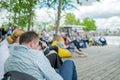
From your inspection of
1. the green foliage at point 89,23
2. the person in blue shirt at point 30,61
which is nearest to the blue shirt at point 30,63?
the person in blue shirt at point 30,61

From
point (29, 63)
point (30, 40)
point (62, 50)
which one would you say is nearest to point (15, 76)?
point (29, 63)

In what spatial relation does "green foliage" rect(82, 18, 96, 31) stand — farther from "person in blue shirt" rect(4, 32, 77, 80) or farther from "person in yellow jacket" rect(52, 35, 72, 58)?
"person in blue shirt" rect(4, 32, 77, 80)

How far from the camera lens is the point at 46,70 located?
127 inches

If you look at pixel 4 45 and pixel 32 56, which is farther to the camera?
pixel 4 45

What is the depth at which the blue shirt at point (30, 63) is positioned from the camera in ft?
10.4

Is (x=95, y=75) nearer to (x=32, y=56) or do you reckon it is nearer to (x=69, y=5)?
(x=32, y=56)

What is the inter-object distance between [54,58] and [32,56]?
169 centimetres

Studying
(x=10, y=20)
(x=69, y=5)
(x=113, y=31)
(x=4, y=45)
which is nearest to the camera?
(x=4, y=45)

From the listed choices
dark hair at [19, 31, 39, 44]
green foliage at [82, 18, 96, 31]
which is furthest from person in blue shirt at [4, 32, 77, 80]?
green foliage at [82, 18, 96, 31]

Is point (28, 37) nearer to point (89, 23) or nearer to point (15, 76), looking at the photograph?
point (15, 76)

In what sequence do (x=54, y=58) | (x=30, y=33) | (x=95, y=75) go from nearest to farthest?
(x=30, y=33) → (x=54, y=58) → (x=95, y=75)

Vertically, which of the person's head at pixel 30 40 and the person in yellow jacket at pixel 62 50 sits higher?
the person's head at pixel 30 40

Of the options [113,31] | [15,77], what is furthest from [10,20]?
[113,31]

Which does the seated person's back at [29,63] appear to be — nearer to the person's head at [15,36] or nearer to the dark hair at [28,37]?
the dark hair at [28,37]
